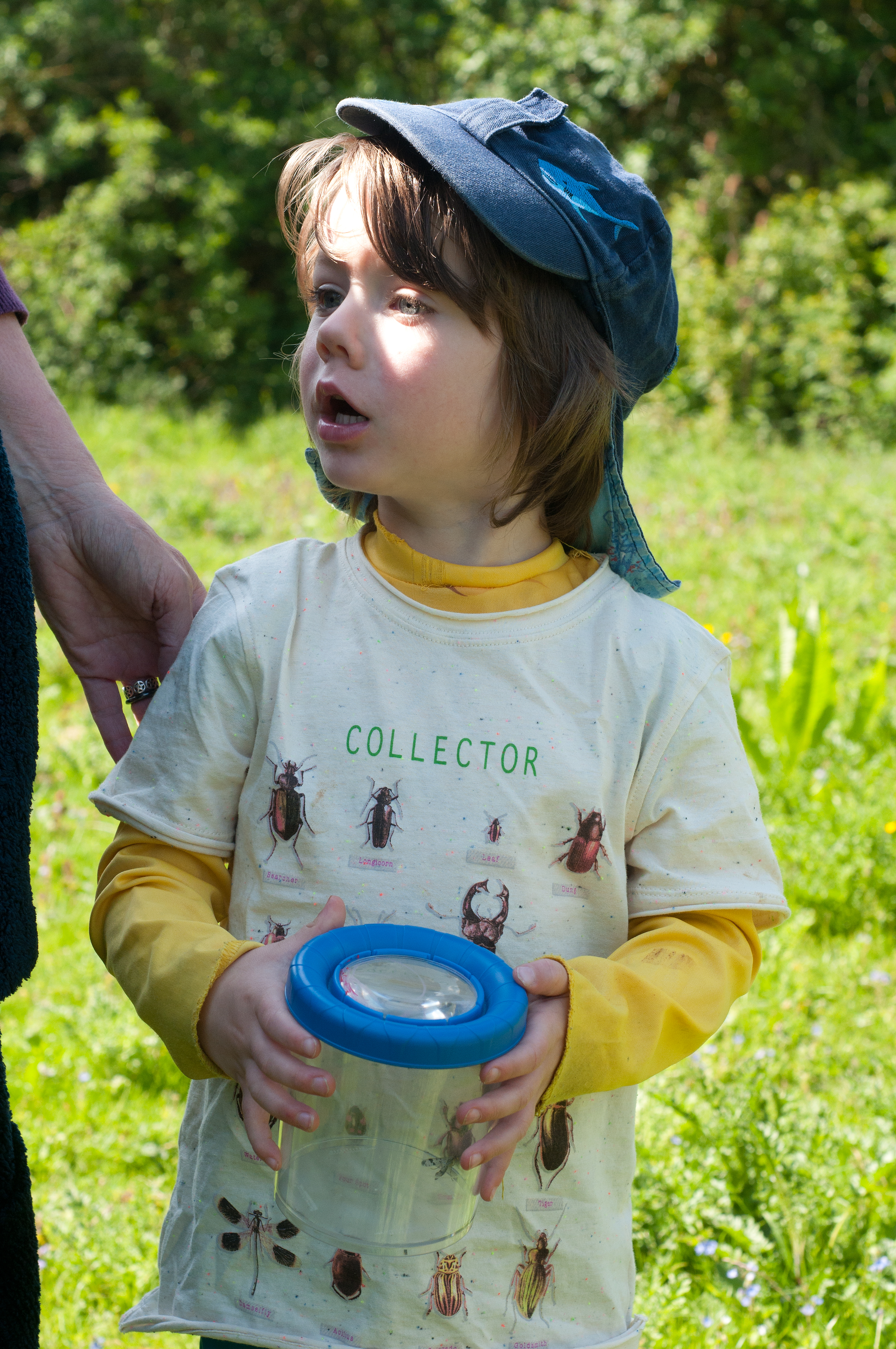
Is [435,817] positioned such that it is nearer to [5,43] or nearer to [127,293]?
[127,293]

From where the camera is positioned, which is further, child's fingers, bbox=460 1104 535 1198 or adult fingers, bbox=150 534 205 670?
adult fingers, bbox=150 534 205 670

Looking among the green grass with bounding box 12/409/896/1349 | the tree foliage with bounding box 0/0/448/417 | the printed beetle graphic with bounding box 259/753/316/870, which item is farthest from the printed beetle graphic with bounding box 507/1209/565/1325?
the tree foliage with bounding box 0/0/448/417

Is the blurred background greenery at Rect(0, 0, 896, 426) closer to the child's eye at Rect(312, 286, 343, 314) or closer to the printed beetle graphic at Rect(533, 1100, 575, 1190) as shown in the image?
the child's eye at Rect(312, 286, 343, 314)

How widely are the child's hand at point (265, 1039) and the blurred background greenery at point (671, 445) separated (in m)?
0.92

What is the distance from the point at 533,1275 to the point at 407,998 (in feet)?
1.40

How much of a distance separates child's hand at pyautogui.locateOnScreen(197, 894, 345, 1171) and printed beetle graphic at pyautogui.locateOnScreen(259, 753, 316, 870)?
0.11 meters

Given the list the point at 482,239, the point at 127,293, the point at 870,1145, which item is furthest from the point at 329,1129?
the point at 127,293

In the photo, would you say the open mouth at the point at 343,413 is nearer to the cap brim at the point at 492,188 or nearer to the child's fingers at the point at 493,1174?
the cap brim at the point at 492,188

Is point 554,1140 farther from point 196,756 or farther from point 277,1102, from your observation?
point 196,756

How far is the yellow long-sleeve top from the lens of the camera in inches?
45.4

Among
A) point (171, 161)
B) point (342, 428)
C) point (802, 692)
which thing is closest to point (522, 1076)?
point (342, 428)

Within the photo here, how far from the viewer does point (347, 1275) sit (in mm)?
1209

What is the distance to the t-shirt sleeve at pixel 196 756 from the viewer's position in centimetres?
128

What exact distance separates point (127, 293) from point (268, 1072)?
11.2 meters
